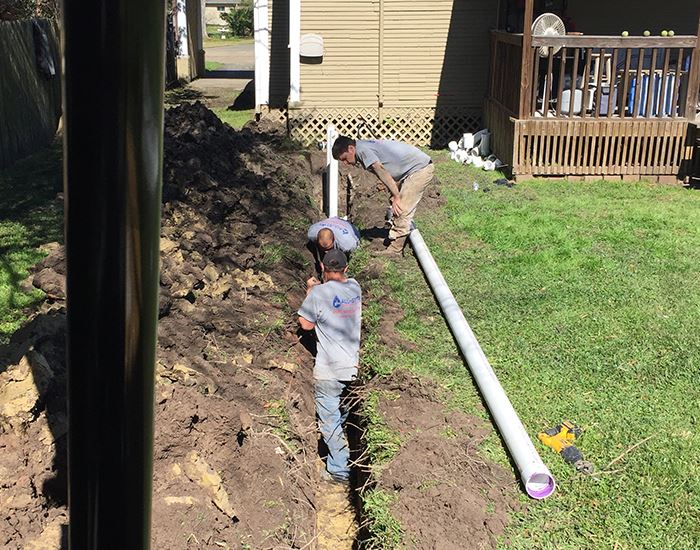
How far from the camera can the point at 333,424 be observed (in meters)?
6.67

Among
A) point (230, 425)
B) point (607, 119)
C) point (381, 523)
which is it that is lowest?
point (381, 523)

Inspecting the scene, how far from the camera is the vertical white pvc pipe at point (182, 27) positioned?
90.4 feet

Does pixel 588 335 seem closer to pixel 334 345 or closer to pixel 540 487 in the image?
pixel 334 345

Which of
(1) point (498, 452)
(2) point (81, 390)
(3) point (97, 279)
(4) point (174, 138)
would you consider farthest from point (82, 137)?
(4) point (174, 138)

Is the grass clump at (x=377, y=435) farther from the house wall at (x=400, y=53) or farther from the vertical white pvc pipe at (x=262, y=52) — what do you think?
the vertical white pvc pipe at (x=262, y=52)

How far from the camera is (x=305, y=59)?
17000mm

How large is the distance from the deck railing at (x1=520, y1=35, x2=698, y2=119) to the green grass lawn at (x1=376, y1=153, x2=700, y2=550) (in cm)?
164

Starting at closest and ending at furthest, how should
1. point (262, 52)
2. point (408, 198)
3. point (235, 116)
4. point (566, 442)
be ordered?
point (566, 442) → point (408, 198) → point (262, 52) → point (235, 116)

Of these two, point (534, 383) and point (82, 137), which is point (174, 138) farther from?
point (82, 137)

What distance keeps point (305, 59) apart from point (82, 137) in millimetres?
16720

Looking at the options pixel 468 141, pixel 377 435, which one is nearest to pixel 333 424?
pixel 377 435

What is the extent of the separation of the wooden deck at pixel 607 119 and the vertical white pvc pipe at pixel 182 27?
16.7 m

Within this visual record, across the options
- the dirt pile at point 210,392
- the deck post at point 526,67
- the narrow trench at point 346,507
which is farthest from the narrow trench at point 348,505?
the deck post at point 526,67

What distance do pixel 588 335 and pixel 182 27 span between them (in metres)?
24.0
